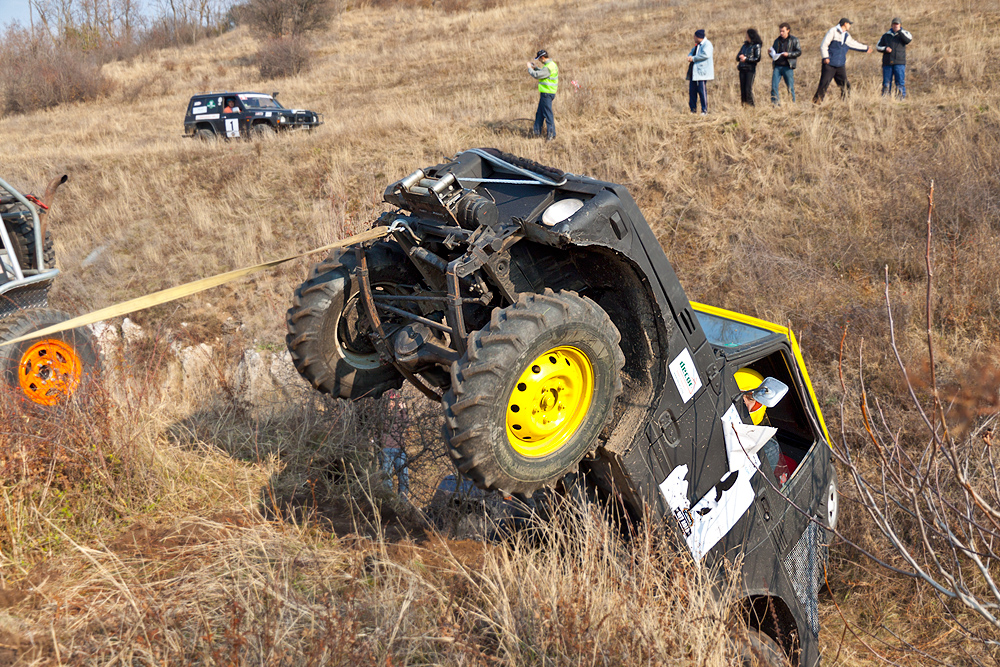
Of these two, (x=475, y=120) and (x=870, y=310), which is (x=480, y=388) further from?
(x=475, y=120)

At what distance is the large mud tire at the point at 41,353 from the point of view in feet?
17.6

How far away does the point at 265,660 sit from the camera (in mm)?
2357

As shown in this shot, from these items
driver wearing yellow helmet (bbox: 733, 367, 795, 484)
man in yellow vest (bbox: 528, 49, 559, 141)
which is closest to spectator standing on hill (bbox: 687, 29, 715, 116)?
man in yellow vest (bbox: 528, 49, 559, 141)

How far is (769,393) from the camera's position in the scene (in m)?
3.51

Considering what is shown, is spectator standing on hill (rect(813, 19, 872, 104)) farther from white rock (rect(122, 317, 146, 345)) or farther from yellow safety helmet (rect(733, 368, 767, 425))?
white rock (rect(122, 317, 146, 345))

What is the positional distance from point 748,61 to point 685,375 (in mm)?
10854

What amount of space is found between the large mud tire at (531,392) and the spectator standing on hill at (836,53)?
11.0 m

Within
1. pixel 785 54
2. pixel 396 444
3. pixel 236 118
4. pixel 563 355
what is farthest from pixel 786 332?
pixel 236 118

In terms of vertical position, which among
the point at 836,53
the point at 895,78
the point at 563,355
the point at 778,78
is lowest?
the point at 563,355

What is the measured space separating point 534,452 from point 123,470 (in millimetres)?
2501

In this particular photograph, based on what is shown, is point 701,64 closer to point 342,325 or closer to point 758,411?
point 758,411

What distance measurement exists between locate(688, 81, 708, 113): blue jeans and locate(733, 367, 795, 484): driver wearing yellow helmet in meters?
9.35

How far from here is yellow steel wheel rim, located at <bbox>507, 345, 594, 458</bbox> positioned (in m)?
2.44

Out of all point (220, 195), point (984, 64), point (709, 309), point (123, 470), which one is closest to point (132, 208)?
point (220, 195)
